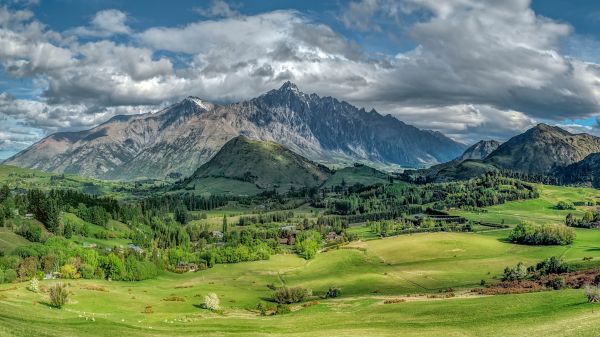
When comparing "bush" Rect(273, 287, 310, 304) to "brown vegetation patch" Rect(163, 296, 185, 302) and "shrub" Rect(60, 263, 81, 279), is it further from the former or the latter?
"shrub" Rect(60, 263, 81, 279)

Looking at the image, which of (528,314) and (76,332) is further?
(528,314)

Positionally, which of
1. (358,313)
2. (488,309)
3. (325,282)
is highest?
(488,309)

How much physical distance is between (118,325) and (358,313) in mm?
42154

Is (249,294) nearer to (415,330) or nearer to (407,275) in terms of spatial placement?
(407,275)

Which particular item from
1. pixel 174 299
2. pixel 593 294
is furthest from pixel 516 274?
pixel 174 299

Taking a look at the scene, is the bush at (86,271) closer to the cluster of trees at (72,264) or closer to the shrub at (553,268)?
the cluster of trees at (72,264)

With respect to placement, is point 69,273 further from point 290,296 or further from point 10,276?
point 290,296

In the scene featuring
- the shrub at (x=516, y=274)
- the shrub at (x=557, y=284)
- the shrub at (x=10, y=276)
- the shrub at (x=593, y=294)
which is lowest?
the shrub at (x=10, y=276)

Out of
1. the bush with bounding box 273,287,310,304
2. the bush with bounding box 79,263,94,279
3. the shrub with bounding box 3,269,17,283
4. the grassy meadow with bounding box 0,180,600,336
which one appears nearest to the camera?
the grassy meadow with bounding box 0,180,600,336

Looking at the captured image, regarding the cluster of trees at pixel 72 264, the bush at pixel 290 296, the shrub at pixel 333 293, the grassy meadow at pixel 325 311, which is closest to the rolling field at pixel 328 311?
the grassy meadow at pixel 325 311

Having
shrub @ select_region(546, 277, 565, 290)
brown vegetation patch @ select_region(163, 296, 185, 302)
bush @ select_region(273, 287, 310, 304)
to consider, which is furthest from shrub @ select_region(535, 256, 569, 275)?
brown vegetation patch @ select_region(163, 296, 185, 302)

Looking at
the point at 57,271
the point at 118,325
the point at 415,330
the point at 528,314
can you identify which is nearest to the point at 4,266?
the point at 57,271

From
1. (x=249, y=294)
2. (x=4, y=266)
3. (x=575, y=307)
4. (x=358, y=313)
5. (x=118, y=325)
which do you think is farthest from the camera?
(x=4, y=266)

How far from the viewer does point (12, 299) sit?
9788 cm
